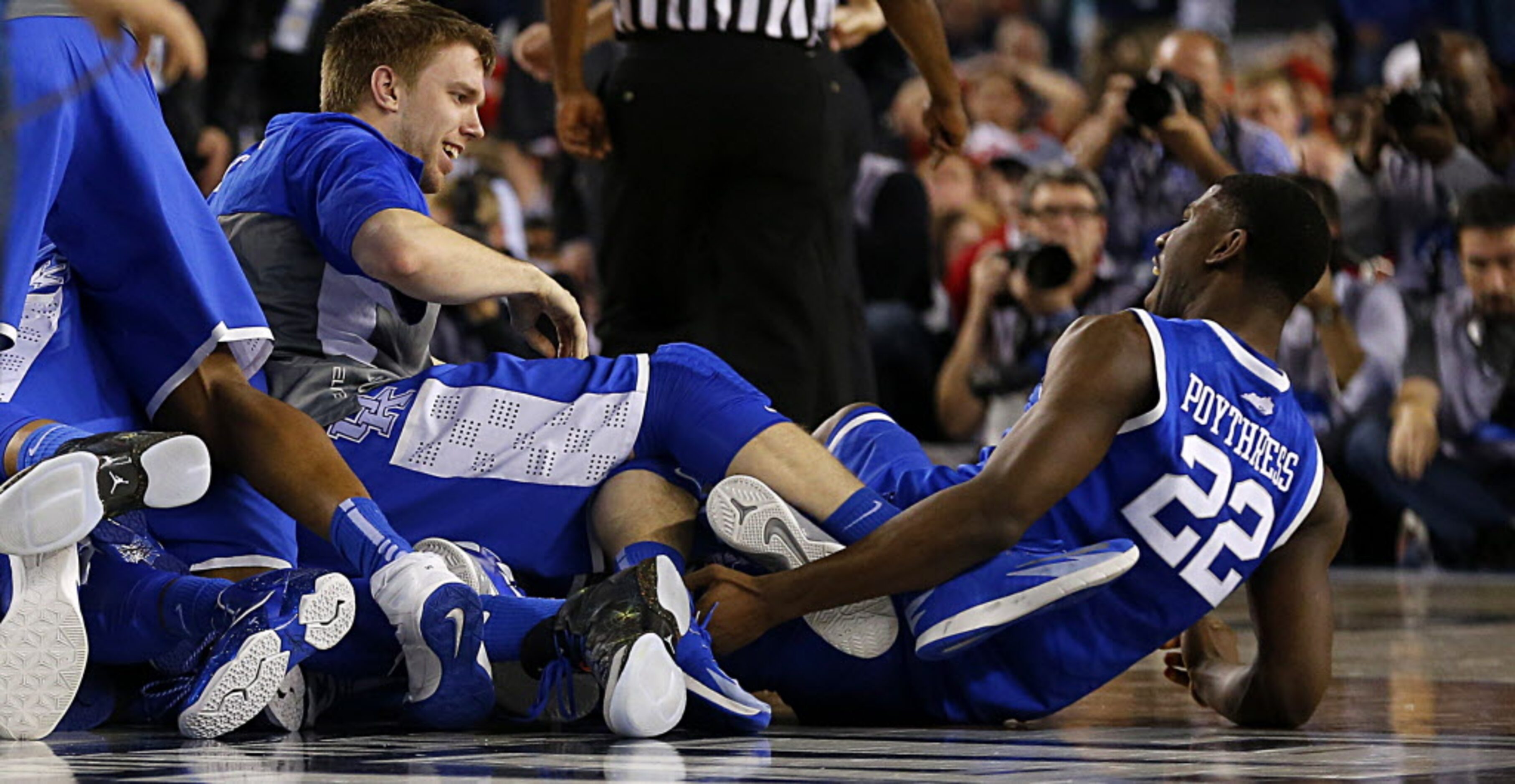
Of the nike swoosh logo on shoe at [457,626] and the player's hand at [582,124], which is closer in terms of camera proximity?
the nike swoosh logo on shoe at [457,626]

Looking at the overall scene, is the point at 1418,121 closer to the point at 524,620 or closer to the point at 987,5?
the point at 524,620

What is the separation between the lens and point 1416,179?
7934 millimetres

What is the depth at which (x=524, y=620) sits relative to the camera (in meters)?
3.19

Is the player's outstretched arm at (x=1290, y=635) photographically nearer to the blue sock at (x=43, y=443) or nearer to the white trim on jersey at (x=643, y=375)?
the white trim on jersey at (x=643, y=375)

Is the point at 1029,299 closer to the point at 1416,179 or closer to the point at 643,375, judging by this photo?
the point at 1416,179

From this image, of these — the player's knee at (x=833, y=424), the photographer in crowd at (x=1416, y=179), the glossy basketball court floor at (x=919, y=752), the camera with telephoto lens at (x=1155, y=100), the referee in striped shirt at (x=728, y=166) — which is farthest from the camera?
the photographer in crowd at (x=1416, y=179)

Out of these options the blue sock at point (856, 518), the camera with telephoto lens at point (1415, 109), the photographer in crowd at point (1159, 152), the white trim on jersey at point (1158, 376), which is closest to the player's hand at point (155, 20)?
the blue sock at point (856, 518)

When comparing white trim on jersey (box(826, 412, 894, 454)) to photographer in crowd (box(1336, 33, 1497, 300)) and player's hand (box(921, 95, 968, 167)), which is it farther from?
photographer in crowd (box(1336, 33, 1497, 300))

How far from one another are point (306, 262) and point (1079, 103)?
7.25 meters

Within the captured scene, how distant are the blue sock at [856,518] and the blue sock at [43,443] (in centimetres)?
108

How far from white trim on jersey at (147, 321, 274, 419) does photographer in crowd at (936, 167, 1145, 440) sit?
4.41 meters

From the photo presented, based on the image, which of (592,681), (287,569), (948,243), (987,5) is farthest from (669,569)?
(987,5)

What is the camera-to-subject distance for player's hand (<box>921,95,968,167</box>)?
539 cm

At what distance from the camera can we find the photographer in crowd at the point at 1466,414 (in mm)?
7441
